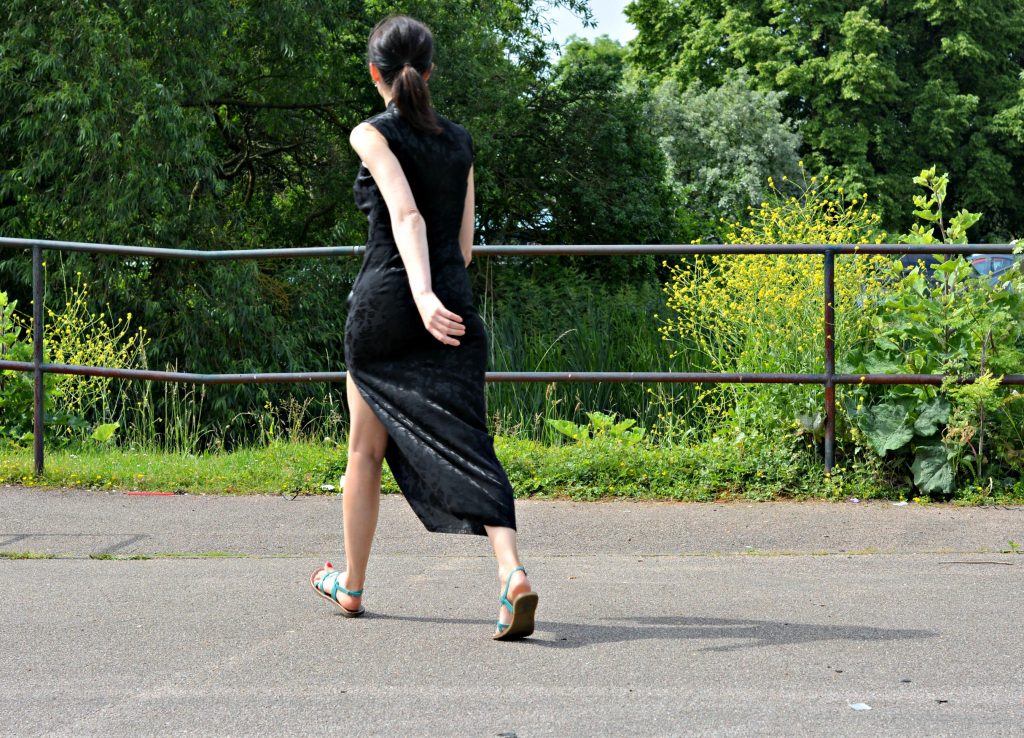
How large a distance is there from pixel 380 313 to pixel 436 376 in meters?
0.26

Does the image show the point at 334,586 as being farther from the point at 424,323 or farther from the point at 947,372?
the point at 947,372

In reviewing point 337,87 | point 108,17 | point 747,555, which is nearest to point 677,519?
point 747,555

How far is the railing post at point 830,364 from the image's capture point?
267 inches

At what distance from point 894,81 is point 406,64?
125 ft

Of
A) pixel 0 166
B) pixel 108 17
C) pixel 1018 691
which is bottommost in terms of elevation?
pixel 1018 691

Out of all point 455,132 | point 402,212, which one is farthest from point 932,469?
point 402,212

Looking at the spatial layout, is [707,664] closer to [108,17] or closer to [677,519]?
[677,519]

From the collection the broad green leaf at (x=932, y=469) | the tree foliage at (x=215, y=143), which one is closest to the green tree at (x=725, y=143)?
the tree foliage at (x=215, y=143)

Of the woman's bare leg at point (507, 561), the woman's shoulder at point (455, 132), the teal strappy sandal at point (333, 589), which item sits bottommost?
the teal strappy sandal at point (333, 589)

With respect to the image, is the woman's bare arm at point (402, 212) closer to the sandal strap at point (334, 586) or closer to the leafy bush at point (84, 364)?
the sandal strap at point (334, 586)

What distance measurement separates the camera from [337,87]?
25641mm

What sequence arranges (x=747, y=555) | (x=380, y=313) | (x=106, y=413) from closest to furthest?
(x=380, y=313)
(x=747, y=555)
(x=106, y=413)

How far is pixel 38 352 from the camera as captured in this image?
7172 mm

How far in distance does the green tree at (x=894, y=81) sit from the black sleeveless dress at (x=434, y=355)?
118 ft
